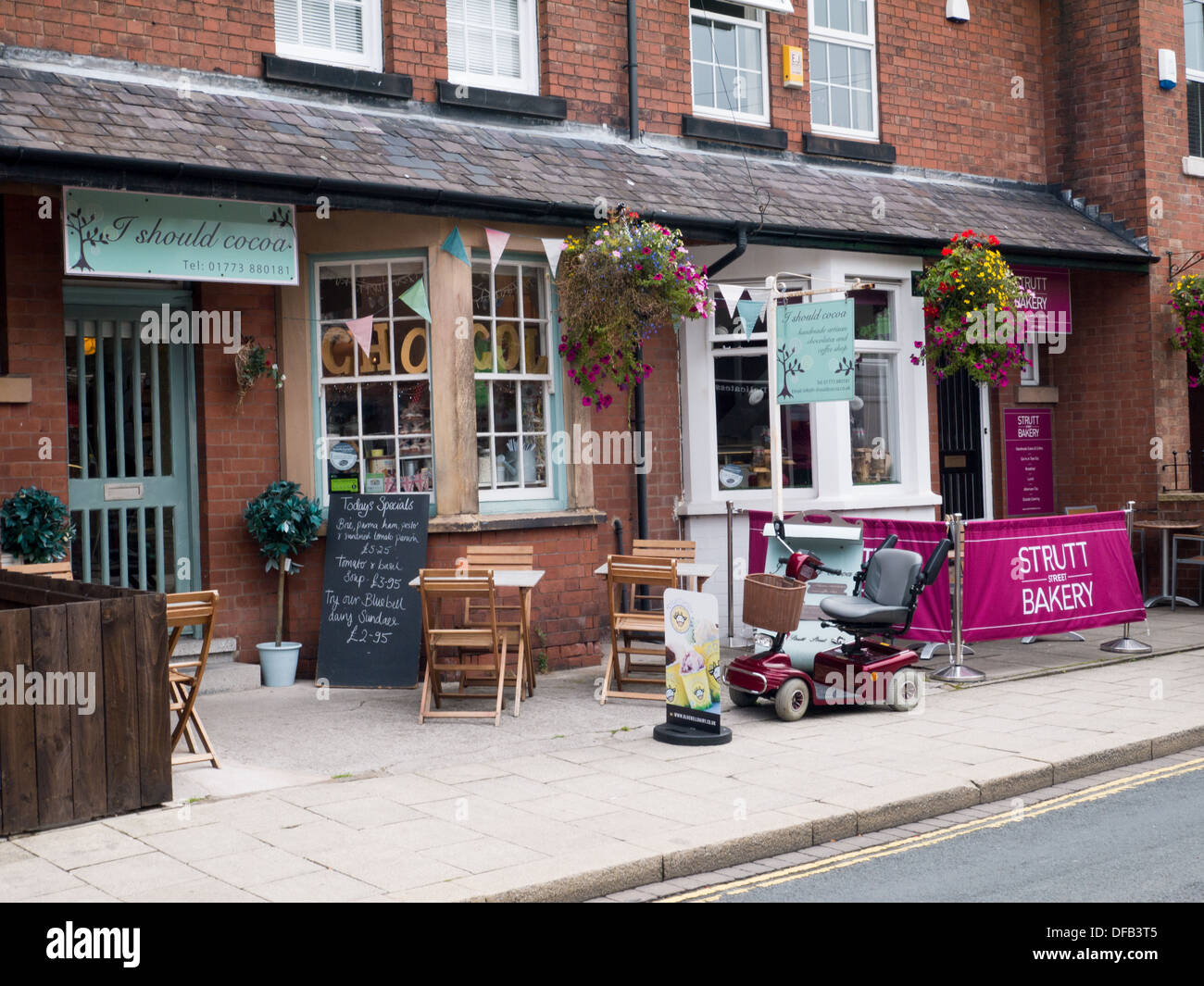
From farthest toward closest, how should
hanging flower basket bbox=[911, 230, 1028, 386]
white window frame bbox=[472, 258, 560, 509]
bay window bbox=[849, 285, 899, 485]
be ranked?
1. bay window bbox=[849, 285, 899, 485]
2. hanging flower basket bbox=[911, 230, 1028, 386]
3. white window frame bbox=[472, 258, 560, 509]

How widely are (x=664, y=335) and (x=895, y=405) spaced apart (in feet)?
8.45

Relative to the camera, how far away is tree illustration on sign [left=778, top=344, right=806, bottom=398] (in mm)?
9961

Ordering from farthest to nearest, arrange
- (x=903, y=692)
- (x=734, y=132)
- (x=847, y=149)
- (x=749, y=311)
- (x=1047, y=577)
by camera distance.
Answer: (x=847, y=149)
(x=734, y=132)
(x=749, y=311)
(x=1047, y=577)
(x=903, y=692)

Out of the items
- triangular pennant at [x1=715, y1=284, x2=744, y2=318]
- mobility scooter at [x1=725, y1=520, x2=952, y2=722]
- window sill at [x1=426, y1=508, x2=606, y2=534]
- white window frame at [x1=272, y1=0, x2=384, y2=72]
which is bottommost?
mobility scooter at [x1=725, y1=520, x2=952, y2=722]

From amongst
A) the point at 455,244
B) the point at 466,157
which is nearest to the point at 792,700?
the point at 455,244

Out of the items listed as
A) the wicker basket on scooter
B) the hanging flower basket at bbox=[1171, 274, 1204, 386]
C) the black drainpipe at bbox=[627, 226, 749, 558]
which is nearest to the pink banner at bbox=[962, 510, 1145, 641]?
the wicker basket on scooter

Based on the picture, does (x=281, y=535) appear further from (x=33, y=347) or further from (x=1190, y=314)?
(x=1190, y=314)

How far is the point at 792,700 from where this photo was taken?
8625 millimetres

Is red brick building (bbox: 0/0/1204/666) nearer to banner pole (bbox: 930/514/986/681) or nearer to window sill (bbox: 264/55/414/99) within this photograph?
window sill (bbox: 264/55/414/99)

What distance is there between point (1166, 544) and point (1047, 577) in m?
4.58

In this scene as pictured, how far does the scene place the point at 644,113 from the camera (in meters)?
11.9

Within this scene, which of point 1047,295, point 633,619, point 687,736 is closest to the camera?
point 687,736
